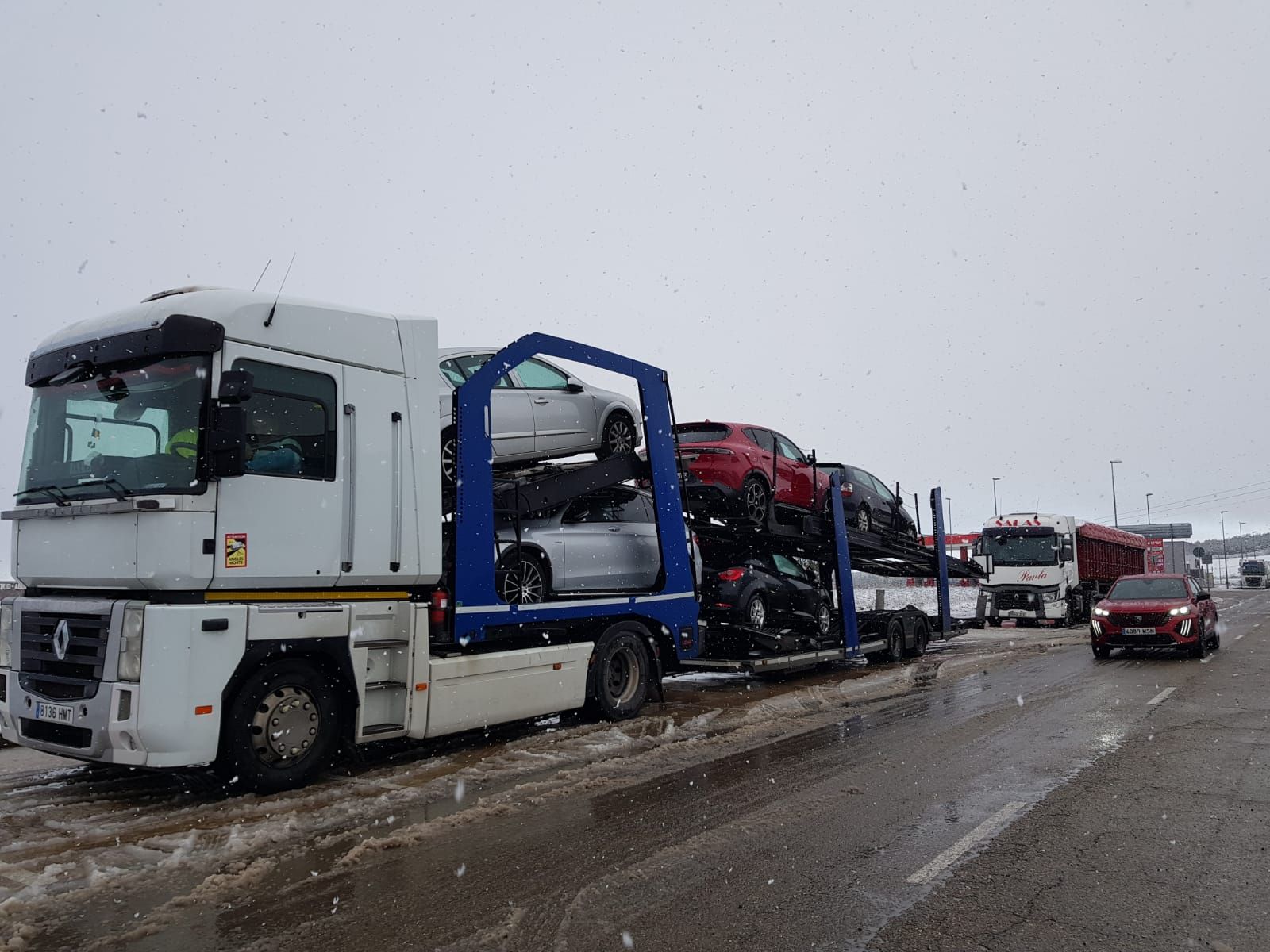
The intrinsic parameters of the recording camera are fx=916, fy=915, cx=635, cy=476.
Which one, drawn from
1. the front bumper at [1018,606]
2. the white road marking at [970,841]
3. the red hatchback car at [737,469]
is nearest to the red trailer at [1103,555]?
the front bumper at [1018,606]

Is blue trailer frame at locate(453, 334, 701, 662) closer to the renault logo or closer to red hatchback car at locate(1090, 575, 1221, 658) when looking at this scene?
the renault logo

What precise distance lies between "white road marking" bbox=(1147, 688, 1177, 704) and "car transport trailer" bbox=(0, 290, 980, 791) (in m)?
6.71

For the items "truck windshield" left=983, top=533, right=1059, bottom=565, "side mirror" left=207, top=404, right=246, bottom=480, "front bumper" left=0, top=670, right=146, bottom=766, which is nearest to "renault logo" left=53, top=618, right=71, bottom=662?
"front bumper" left=0, top=670, right=146, bottom=766

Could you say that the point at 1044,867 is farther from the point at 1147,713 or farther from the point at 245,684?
the point at 1147,713

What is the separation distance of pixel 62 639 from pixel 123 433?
1.36 meters

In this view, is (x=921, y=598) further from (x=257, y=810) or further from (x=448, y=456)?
(x=257, y=810)

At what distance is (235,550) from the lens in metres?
5.77

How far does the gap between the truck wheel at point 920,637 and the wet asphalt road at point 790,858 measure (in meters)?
8.09

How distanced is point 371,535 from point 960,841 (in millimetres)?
4283

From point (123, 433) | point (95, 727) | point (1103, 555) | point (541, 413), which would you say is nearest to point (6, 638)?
point (95, 727)

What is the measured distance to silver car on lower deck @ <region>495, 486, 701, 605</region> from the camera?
8.06 meters

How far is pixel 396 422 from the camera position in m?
6.86

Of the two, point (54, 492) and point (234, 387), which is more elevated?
point (234, 387)

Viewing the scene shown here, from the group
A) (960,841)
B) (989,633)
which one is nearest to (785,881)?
(960,841)
